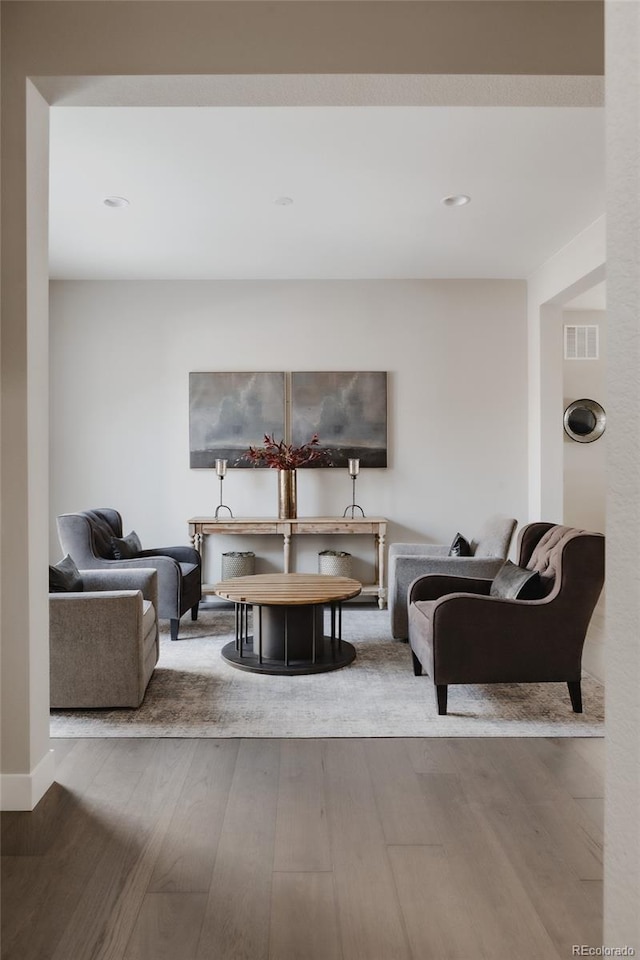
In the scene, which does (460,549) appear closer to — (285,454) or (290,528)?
(290,528)

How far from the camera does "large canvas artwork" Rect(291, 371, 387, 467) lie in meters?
6.22

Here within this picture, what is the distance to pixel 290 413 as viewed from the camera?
6.24 m

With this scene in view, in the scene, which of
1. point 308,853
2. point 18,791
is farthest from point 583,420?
point 18,791

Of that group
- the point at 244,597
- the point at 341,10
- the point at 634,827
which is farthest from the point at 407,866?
the point at 341,10

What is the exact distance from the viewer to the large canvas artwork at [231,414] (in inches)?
245

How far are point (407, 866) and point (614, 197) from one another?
1926mm

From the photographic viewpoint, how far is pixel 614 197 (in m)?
0.91

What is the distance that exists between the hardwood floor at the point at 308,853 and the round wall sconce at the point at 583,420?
495 cm

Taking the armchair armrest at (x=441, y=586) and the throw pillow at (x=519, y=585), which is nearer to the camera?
the throw pillow at (x=519, y=585)

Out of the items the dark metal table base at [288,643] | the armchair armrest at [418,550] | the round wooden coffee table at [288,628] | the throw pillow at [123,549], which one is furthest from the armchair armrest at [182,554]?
the armchair armrest at [418,550]

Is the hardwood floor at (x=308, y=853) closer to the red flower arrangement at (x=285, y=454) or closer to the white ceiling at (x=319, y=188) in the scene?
the white ceiling at (x=319, y=188)

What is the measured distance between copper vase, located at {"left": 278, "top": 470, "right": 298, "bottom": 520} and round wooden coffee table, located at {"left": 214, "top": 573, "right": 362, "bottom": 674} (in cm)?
158

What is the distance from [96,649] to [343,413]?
11.5 feet

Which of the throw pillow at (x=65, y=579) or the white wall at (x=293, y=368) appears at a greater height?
the white wall at (x=293, y=368)
